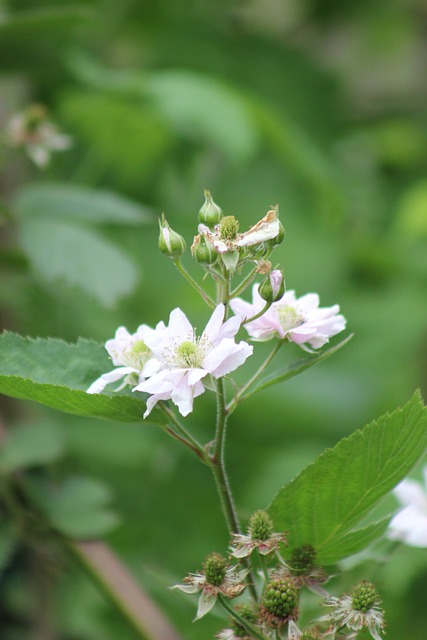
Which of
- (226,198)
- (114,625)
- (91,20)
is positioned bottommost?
(114,625)

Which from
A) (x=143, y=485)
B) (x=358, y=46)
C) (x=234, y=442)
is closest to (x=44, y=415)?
(x=143, y=485)

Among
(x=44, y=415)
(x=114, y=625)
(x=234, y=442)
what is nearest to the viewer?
(x=114, y=625)

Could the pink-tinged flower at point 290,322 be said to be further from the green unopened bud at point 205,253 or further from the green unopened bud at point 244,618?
the green unopened bud at point 244,618

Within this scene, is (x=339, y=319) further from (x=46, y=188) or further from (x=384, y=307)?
(x=384, y=307)

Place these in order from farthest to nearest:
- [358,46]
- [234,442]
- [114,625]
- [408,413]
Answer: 1. [358,46]
2. [234,442]
3. [114,625]
4. [408,413]

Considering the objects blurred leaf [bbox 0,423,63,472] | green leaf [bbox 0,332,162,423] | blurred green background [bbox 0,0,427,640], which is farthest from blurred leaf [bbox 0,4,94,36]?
green leaf [bbox 0,332,162,423]

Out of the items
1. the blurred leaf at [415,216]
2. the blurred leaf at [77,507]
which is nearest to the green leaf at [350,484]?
the blurred leaf at [77,507]

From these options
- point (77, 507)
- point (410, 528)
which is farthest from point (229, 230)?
point (77, 507)

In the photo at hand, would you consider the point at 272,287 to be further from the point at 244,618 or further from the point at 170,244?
the point at 244,618
